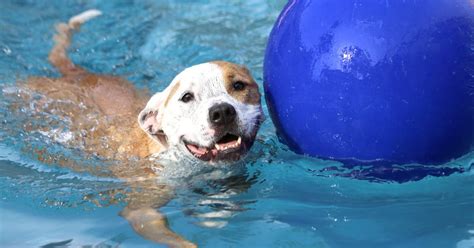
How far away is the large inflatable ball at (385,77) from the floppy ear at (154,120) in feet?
3.90

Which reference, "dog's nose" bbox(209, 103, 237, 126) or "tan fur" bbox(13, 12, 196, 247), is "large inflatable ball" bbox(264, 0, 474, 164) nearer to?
"dog's nose" bbox(209, 103, 237, 126)

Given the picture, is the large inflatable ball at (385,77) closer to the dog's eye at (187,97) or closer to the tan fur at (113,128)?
the dog's eye at (187,97)

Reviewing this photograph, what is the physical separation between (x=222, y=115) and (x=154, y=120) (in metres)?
0.80

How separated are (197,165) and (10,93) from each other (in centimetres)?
232

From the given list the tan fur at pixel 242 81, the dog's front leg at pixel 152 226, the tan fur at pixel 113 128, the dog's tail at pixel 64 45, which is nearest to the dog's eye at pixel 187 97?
the tan fur at pixel 242 81

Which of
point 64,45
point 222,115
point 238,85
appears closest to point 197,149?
point 222,115

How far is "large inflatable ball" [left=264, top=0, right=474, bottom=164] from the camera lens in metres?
3.43

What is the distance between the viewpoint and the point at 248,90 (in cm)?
442

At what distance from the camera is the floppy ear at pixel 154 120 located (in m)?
4.63

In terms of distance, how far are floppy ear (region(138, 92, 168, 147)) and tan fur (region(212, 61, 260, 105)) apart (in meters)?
0.51

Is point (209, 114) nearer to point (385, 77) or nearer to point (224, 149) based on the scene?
point (224, 149)

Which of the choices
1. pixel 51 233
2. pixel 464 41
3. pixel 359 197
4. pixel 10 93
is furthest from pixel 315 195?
pixel 10 93

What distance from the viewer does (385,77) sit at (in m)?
3.46

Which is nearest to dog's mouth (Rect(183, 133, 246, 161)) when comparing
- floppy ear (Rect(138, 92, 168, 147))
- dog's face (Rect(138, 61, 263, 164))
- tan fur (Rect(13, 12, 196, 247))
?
dog's face (Rect(138, 61, 263, 164))
